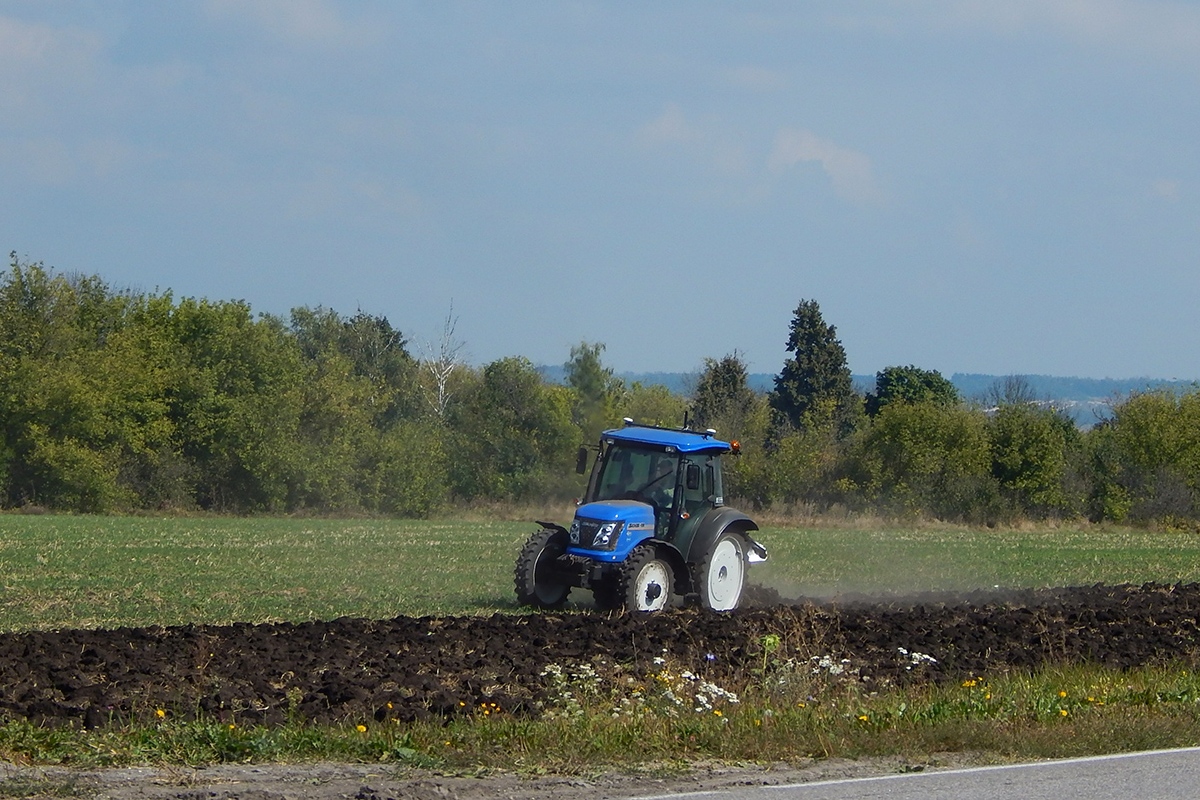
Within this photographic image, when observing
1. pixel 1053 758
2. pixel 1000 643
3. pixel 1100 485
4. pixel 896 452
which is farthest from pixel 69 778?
pixel 1100 485

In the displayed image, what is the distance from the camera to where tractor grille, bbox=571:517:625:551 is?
16.7m

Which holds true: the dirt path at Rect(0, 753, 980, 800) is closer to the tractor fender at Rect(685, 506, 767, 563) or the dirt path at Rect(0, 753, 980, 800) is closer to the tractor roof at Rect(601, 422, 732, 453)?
the tractor fender at Rect(685, 506, 767, 563)

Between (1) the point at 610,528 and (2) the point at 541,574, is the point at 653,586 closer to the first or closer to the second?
(1) the point at 610,528

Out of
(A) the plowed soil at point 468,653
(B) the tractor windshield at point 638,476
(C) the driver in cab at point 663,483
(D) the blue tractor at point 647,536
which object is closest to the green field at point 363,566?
(D) the blue tractor at point 647,536

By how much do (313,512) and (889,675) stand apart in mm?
47902

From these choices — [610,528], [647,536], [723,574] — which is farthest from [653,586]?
[723,574]

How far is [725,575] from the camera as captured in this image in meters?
17.8

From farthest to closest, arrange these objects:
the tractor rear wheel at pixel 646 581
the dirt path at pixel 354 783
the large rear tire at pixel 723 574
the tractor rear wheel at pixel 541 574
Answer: the tractor rear wheel at pixel 541 574 → the large rear tire at pixel 723 574 → the tractor rear wheel at pixel 646 581 → the dirt path at pixel 354 783

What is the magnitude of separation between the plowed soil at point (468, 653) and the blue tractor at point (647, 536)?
2.92 ft

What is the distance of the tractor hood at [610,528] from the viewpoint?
16734mm

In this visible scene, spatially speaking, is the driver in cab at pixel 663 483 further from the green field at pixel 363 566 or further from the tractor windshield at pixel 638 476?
the green field at pixel 363 566

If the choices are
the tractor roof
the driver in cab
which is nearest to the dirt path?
the tractor roof

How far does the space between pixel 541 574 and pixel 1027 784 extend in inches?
401

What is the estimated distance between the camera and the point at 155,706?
942cm
